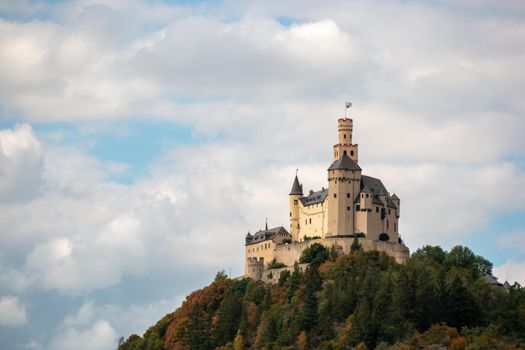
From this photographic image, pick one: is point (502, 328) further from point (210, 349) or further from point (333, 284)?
point (210, 349)

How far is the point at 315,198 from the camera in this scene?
17712 centimetres

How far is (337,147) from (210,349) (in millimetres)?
29875

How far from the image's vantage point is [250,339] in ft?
531

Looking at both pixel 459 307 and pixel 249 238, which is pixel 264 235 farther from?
pixel 459 307

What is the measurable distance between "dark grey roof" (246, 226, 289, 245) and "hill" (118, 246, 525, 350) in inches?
257

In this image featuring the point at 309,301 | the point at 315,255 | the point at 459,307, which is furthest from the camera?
the point at 315,255

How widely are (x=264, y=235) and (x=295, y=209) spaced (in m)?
5.66

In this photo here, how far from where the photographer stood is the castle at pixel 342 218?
16988cm

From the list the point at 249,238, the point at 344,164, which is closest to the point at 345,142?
the point at 344,164

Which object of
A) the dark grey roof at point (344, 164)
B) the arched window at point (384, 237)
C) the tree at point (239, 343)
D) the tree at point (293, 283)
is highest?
the dark grey roof at point (344, 164)

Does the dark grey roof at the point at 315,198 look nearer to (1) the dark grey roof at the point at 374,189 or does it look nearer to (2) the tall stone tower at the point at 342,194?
(2) the tall stone tower at the point at 342,194

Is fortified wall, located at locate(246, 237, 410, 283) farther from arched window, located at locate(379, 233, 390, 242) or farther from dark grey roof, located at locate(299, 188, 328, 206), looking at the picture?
dark grey roof, located at locate(299, 188, 328, 206)

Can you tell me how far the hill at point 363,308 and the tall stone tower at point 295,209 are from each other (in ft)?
28.3

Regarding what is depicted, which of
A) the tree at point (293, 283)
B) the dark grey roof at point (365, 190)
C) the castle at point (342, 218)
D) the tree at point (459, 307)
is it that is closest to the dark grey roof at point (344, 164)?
the castle at point (342, 218)
